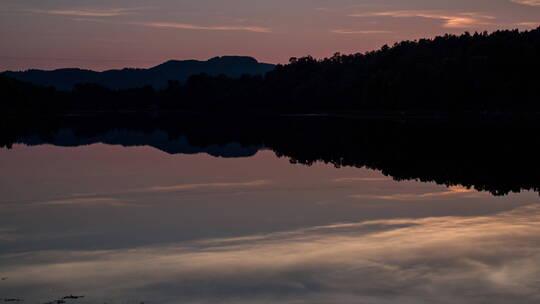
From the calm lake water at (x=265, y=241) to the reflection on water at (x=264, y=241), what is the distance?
33mm

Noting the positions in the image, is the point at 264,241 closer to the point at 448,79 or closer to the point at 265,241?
the point at 265,241

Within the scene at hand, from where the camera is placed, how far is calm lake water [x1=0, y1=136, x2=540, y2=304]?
10.9m

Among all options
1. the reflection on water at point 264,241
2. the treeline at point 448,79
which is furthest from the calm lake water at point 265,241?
the treeline at point 448,79

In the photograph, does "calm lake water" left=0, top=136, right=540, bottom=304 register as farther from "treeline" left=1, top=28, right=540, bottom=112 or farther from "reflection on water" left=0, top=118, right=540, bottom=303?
"treeline" left=1, top=28, right=540, bottom=112

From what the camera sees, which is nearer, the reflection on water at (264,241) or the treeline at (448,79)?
the reflection on water at (264,241)

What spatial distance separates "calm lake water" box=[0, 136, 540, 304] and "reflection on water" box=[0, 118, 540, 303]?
1.3 inches

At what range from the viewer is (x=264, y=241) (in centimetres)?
1466

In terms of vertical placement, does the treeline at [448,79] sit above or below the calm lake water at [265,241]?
above

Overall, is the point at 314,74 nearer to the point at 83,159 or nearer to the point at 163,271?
the point at 83,159

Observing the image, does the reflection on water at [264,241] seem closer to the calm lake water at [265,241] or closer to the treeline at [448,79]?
the calm lake water at [265,241]

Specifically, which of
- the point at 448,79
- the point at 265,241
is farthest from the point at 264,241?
the point at 448,79

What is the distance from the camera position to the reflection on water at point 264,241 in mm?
10867

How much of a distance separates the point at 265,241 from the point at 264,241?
2 centimetres

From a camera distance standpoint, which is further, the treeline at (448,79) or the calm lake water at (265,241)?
the treeline at (448,79)
